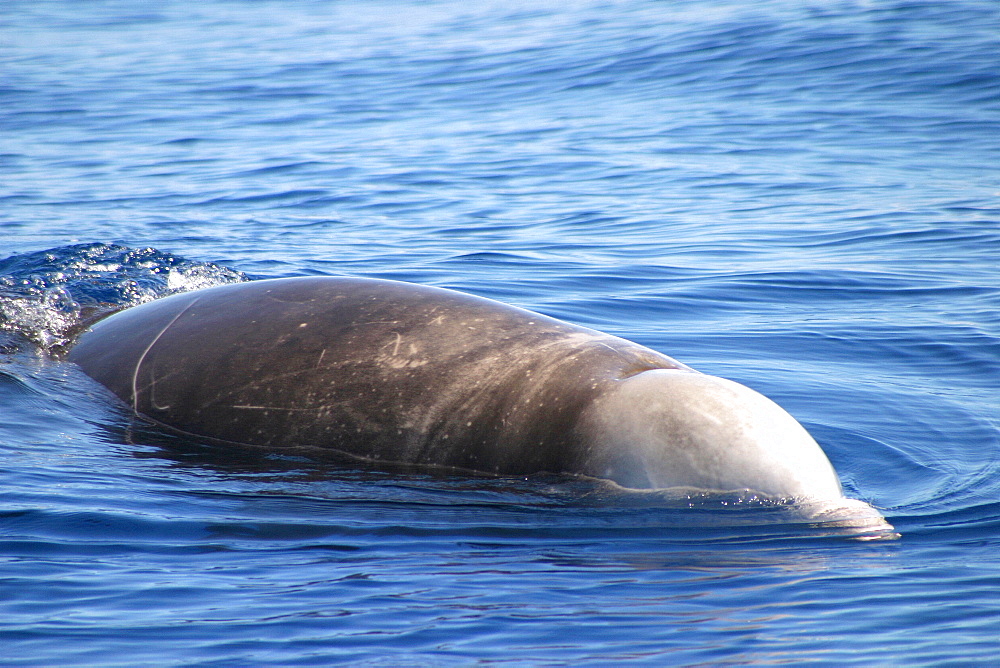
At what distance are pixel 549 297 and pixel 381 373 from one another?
4.73 meters

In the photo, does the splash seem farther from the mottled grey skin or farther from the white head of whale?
the white head of whale

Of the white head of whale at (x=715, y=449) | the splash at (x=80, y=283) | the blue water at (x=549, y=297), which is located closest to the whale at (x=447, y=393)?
the white head of whale at (x=715, y=449)

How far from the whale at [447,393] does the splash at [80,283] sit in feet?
3.19

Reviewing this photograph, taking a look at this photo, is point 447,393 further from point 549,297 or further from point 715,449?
point 549,297

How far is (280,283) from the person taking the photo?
5.91 metres

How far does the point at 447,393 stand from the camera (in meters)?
5.05

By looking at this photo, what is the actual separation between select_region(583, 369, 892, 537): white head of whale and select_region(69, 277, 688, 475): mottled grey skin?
0.50ft

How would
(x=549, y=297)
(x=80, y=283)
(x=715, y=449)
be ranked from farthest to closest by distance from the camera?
(x=549, y=297), (x=80, y=283), (x=715, y=449)

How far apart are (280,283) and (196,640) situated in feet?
8.30

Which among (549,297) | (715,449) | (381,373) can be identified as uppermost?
(381,373)

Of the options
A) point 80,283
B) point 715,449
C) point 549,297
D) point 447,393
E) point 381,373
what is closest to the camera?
point 715,449

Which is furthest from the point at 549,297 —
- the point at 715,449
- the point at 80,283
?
the point at 715,449

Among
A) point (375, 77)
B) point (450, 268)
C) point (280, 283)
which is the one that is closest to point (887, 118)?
point (450, 268)

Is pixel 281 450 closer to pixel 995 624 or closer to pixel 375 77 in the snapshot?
pixel 995 624
